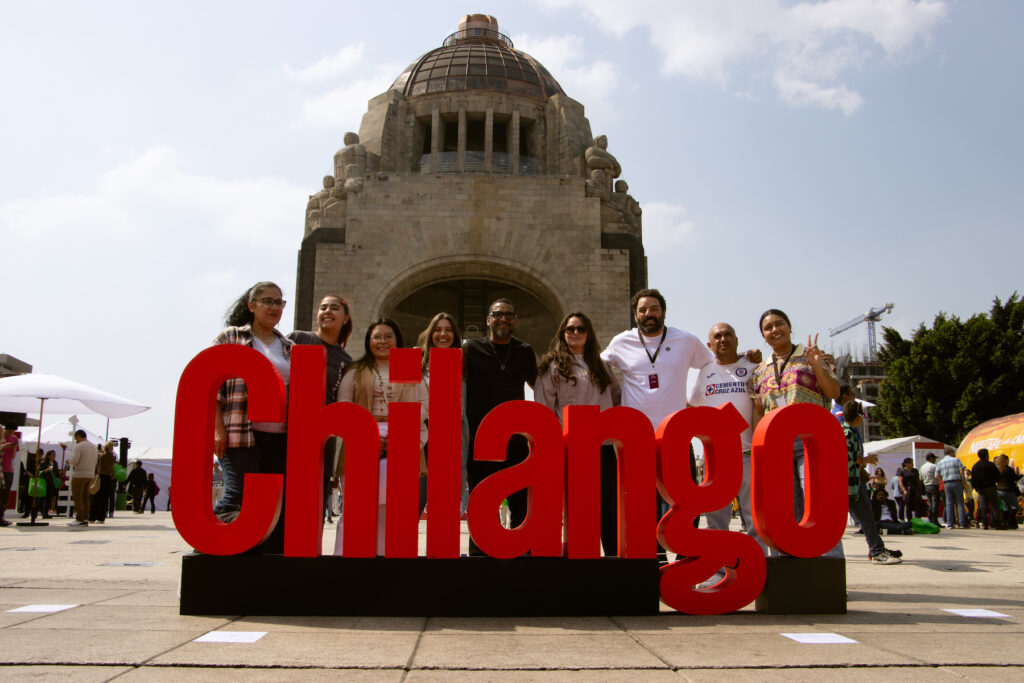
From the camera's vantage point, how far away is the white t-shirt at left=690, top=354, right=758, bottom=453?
5.70 meters

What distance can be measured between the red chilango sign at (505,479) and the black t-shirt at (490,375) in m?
1.01

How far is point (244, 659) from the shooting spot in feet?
10.2

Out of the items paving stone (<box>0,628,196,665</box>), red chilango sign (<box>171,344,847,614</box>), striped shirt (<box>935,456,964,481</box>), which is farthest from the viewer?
striped shirt (<box>935,456,964,481</box>)

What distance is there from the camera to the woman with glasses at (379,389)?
5023 millimetres

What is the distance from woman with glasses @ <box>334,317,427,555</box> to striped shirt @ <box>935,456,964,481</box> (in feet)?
44.3

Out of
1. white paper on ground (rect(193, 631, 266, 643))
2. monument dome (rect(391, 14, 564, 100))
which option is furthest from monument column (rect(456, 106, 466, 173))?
white paper on ground (rect(193, 631, 266, 643))

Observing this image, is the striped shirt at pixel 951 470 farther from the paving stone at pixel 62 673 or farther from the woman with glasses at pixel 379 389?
the paving stone at pixel 62 673

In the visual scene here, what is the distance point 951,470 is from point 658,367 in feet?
40.7

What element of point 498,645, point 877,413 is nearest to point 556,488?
point 498,645

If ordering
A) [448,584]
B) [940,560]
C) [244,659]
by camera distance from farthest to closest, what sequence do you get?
[940,560] → [448,584] → [244,659]

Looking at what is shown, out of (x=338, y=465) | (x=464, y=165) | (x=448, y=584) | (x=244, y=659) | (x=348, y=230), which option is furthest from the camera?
(x=464, y=165)

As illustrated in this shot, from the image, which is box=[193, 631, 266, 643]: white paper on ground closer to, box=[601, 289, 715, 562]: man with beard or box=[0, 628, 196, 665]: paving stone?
box=[0, 628, 196, 665]: paving stone

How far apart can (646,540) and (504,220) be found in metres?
16.6

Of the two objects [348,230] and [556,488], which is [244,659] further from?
[348,230]
